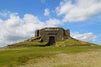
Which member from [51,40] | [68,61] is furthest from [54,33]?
[68,61]

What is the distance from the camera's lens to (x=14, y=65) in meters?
39.5

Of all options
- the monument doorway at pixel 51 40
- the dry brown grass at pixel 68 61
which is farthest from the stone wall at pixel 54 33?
the dry brown grass at pixel 68 61

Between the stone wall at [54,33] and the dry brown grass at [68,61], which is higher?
the stone wall at [54,33]

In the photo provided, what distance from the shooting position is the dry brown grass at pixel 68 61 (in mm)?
38531

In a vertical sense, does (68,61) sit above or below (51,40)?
below

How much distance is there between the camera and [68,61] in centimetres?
4234

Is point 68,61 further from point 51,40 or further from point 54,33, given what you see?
point 54,33

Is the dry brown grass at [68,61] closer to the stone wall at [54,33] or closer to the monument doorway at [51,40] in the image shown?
the monument doorway at [51,40]

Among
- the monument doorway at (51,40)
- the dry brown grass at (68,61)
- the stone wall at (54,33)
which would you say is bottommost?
the dry brown grass at (68,61)

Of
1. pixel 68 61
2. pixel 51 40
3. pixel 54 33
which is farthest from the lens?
pixel 54 33

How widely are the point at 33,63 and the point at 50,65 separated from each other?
4039 millimetres

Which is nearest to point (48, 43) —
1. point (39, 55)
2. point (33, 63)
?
point (39, 55)

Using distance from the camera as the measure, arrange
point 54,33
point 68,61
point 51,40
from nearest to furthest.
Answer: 1. point 68,61
2. point 51,40
3. point 54,33

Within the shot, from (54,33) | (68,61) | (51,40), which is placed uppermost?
(54,33)
